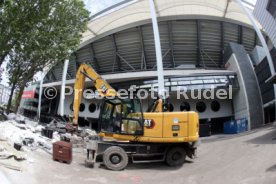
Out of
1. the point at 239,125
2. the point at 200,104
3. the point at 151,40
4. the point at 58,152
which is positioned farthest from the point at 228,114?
the point at 58,152

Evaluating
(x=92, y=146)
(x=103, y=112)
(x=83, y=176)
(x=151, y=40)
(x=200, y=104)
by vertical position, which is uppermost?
(x=151, y=40)

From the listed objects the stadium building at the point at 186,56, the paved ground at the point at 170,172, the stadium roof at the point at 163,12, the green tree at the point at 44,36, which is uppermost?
the stadium roof at the point at 163,12

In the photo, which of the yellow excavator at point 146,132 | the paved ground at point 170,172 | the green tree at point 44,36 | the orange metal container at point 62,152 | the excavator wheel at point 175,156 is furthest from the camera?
the excavator wheel at point 175,156

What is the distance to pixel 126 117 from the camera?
1459cm

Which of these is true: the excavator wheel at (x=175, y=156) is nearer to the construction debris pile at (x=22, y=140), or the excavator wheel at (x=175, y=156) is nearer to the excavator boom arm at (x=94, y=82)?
the excavator boom arm at (x=94, y=82)

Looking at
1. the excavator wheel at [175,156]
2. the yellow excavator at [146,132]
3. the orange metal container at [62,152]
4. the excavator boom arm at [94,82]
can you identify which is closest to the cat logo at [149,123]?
the yellow excavator at [146,132]

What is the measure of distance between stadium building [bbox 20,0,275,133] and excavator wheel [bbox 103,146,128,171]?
22.0 meters

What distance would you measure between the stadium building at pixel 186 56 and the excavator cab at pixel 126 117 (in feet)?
69.8

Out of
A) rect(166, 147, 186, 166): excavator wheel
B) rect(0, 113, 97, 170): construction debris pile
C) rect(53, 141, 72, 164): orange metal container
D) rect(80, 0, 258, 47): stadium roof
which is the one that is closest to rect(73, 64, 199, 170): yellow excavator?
rect(166, 147, 186, 166): excavator wheel

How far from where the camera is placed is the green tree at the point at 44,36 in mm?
12008

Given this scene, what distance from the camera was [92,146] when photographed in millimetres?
13734

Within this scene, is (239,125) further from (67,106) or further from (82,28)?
(67,106)

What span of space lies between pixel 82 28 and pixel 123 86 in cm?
2516

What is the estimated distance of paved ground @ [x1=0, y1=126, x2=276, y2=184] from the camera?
32.6 ft
